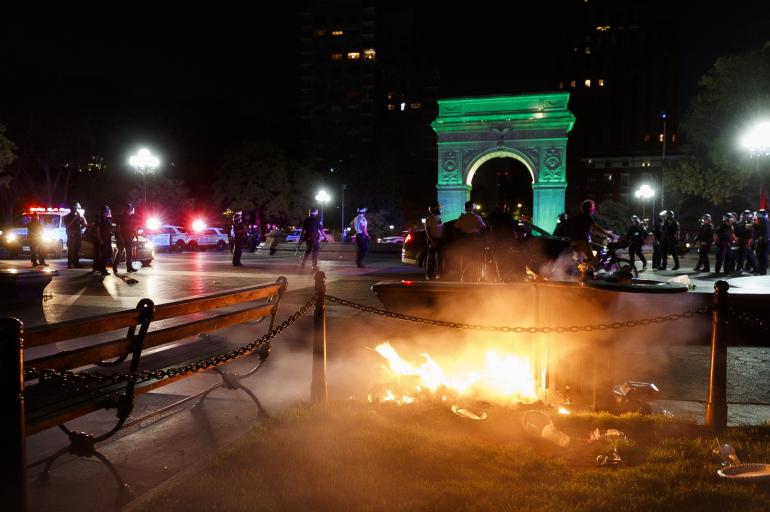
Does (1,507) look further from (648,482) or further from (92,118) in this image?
(92,118)

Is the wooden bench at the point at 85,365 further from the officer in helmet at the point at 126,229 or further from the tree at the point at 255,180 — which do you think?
the tree at the point at 255,180

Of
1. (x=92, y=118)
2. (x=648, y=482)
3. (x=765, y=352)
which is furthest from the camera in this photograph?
(x=92, y=118)

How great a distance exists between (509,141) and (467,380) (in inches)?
1164

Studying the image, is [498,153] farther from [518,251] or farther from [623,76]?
[623,76]

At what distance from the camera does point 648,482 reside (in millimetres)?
3604

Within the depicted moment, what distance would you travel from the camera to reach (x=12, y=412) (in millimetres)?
2695

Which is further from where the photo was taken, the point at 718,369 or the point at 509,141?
the point at 509,141

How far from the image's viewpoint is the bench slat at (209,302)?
4.06m

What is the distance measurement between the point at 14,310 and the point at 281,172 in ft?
149

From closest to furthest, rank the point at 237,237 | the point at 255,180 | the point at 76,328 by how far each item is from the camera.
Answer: the point at 76,328
the point at 237,237
the point at 255,180

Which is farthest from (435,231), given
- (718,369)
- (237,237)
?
(237,237)

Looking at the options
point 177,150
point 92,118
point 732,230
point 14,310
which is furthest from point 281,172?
point 14,310

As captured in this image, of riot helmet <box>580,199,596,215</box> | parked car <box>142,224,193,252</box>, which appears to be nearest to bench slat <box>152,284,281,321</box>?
riot helmet <box>580,199,596,215</box>

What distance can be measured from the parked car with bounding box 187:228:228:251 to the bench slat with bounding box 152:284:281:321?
31.0m
